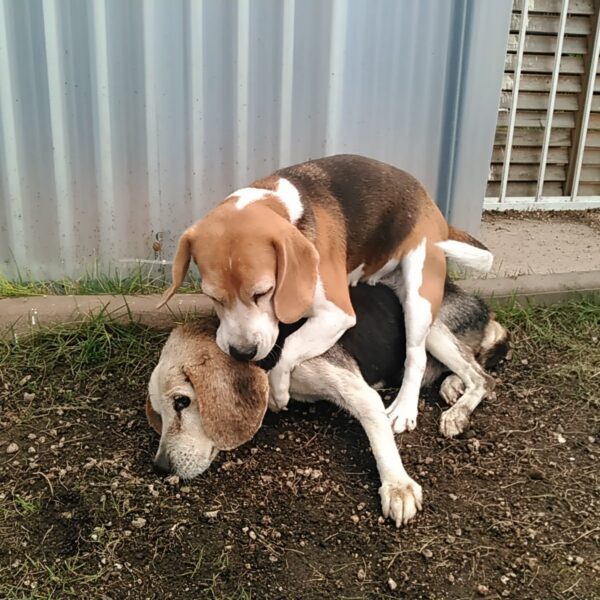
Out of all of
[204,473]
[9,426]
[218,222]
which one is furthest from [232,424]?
[9,426]

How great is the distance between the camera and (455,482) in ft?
10.8

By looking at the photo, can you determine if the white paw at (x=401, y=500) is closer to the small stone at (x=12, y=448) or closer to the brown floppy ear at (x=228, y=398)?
the brown floppy ear at (x=228, y=398)

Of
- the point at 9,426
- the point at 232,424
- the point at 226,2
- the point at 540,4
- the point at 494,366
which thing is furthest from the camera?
the point at 540,4

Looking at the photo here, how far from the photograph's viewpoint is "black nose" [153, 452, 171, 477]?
10.5ft

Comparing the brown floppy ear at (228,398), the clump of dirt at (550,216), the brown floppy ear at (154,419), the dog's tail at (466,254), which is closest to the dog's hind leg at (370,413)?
the brown floppy ear at (228,398)

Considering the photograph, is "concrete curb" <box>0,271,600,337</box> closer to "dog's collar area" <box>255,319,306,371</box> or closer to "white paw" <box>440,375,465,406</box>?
"dog's collar area" <box>255,319,306,371</box>

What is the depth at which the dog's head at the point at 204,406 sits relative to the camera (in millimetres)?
3197

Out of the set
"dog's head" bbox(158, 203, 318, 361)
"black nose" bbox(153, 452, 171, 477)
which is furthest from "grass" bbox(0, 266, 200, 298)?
"black nose" bbox(153, 452, 171, 477)

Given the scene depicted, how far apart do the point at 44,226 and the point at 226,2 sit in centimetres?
185

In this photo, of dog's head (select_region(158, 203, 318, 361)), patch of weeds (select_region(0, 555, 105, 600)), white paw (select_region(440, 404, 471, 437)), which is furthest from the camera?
white paw (select_region(440, 404, 471, 437))

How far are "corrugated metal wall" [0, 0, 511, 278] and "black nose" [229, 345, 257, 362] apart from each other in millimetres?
2075

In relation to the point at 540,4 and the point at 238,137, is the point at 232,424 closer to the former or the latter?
the point at 238,137

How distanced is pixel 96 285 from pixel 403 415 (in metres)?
2.28

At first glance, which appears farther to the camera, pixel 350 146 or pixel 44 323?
pixel 350 146
